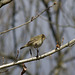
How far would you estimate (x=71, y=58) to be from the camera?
19.1 ft

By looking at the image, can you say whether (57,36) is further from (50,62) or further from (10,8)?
(10,8)

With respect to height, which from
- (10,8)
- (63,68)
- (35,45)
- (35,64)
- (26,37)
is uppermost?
(10,8)

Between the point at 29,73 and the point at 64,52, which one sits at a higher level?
the point at 64,52

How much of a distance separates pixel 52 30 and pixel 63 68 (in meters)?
1.42

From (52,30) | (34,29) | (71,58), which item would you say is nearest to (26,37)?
(34,29)

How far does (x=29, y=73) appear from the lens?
18.1 feet

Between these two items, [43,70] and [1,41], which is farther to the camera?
[43,70]

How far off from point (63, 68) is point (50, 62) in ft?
1.79

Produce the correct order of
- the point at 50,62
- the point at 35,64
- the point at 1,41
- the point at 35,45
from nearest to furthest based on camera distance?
the point at 35,45 < the point at 1,41 < the point at 35,64 < the point at 50,62

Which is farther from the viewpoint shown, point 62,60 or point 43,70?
point 43,70

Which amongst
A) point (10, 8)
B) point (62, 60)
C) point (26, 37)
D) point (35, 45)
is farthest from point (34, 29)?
point (35, 45)

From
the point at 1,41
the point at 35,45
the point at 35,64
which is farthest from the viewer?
the point at 35,64

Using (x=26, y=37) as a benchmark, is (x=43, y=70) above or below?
below

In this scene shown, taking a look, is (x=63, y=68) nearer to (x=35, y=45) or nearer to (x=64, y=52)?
(x=64, y=52)
